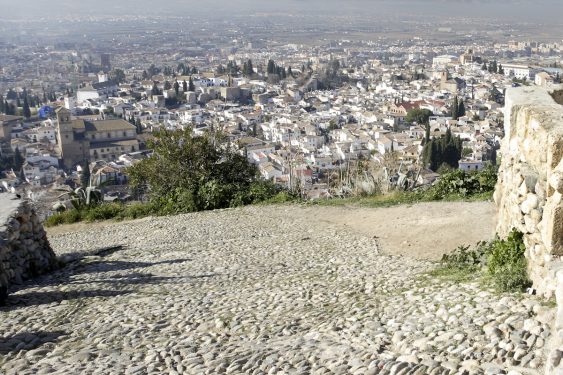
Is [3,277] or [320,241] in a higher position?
[3,277]

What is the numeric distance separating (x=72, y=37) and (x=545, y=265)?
200m

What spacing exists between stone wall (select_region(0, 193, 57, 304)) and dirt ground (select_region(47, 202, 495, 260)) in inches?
165

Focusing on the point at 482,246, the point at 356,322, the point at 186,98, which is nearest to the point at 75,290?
the point at 356,322

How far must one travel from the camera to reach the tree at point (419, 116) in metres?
63.9

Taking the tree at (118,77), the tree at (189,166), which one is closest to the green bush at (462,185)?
the tree at (189,166)

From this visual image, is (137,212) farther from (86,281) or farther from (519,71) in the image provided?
(519,71)

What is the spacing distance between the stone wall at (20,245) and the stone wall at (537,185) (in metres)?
4.85

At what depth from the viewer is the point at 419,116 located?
64250mm

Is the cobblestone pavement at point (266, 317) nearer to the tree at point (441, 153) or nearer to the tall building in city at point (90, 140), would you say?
the tree at point (441, 153)

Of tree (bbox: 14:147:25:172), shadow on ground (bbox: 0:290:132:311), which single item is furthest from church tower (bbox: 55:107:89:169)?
shadow on ground (bbox: 0:290:132:311)

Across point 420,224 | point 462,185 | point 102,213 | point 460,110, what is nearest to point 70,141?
point 460,110

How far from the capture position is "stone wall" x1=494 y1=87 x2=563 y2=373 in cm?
412

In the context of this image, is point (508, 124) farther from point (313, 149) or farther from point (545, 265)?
point (313, 149)

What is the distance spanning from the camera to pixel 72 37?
188 metres
